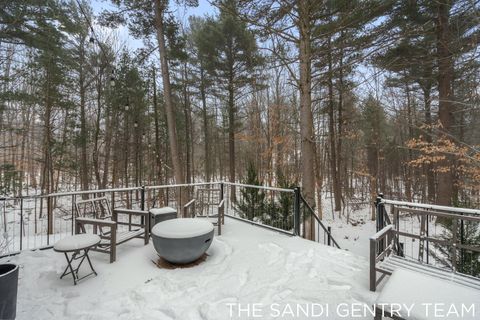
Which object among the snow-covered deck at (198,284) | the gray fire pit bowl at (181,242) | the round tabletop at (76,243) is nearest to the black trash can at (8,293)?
the snow-covered deck at (198,284)

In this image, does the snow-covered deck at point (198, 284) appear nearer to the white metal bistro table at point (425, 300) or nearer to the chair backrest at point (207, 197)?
the white metal bistro table at point (425, 300)

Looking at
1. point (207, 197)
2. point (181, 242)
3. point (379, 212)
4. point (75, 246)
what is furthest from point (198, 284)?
point (207, 197)

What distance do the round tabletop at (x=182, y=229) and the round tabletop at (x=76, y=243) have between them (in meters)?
0.77

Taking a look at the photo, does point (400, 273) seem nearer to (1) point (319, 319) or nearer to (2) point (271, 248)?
(1) point (319, 319)

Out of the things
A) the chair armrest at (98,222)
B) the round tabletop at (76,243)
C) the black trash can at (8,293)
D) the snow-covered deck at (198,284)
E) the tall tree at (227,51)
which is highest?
the tall tree at (227,51)

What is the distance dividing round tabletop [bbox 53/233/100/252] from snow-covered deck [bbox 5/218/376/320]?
17.3 inches

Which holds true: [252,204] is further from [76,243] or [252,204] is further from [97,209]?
[76,243]

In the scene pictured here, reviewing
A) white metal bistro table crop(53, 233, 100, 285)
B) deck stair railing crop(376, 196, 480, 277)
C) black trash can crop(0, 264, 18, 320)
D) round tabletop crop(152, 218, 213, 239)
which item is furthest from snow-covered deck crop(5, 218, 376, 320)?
deck stair railing crop(376, 196, 480, 277)

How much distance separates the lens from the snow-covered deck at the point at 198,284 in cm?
248

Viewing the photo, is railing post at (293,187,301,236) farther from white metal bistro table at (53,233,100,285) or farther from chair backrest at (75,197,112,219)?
chair backrest at (75,197,112,219)

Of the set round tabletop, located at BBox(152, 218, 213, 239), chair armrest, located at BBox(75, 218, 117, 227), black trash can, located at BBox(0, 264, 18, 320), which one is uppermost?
chair armrest, located at BBox(75, 218, 117, 227)

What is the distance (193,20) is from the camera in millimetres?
13469

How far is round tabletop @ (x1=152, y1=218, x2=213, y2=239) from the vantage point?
10.8 feet

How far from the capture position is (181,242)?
10.7 feet
